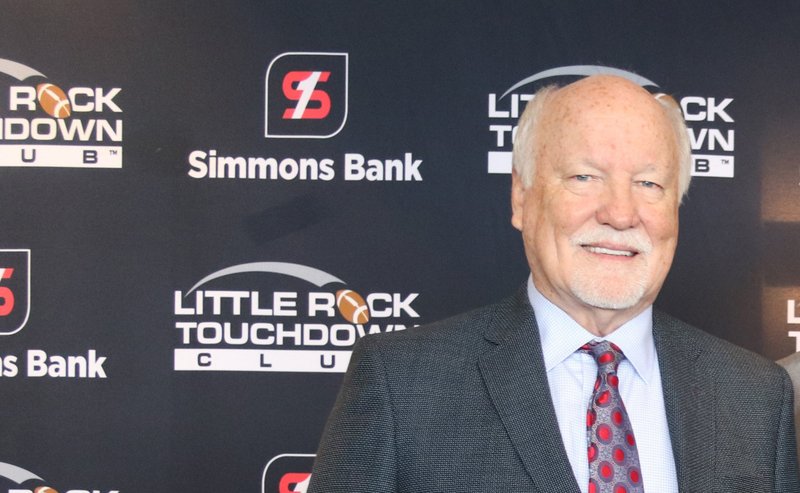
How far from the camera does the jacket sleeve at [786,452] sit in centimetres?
166

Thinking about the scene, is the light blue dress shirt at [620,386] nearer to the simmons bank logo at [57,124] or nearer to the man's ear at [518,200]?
the man's ear at [518,200]

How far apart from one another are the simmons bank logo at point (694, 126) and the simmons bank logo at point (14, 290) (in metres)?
1.43

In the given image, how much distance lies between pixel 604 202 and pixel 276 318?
1.55 metres

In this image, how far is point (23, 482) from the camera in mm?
2984

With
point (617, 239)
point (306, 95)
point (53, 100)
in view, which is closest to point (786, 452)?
point (617, 239)

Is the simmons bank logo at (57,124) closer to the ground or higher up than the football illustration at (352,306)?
higher up

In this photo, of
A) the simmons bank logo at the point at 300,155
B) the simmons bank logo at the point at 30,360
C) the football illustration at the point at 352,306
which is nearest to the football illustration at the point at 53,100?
the simmons bank logo at the point at 300,155

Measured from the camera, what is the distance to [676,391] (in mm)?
1655

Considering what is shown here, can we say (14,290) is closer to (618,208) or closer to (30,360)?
(30,360)

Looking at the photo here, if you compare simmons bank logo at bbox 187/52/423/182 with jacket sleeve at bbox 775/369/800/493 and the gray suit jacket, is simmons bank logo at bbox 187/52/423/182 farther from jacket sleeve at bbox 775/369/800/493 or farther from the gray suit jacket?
jacket sleeve at bbox 775/369/800/493

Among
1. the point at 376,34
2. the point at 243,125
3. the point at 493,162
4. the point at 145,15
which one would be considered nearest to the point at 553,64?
the point at 493,162

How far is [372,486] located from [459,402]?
197 millimetres

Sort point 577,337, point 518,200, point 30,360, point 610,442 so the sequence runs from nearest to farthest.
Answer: point 610,442
point 577,337
point 518,200
point 30,360

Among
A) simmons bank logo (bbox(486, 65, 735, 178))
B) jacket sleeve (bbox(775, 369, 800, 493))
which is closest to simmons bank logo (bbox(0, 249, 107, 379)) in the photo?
simmons bank logo (bbox(486, 65, 735, 178))
